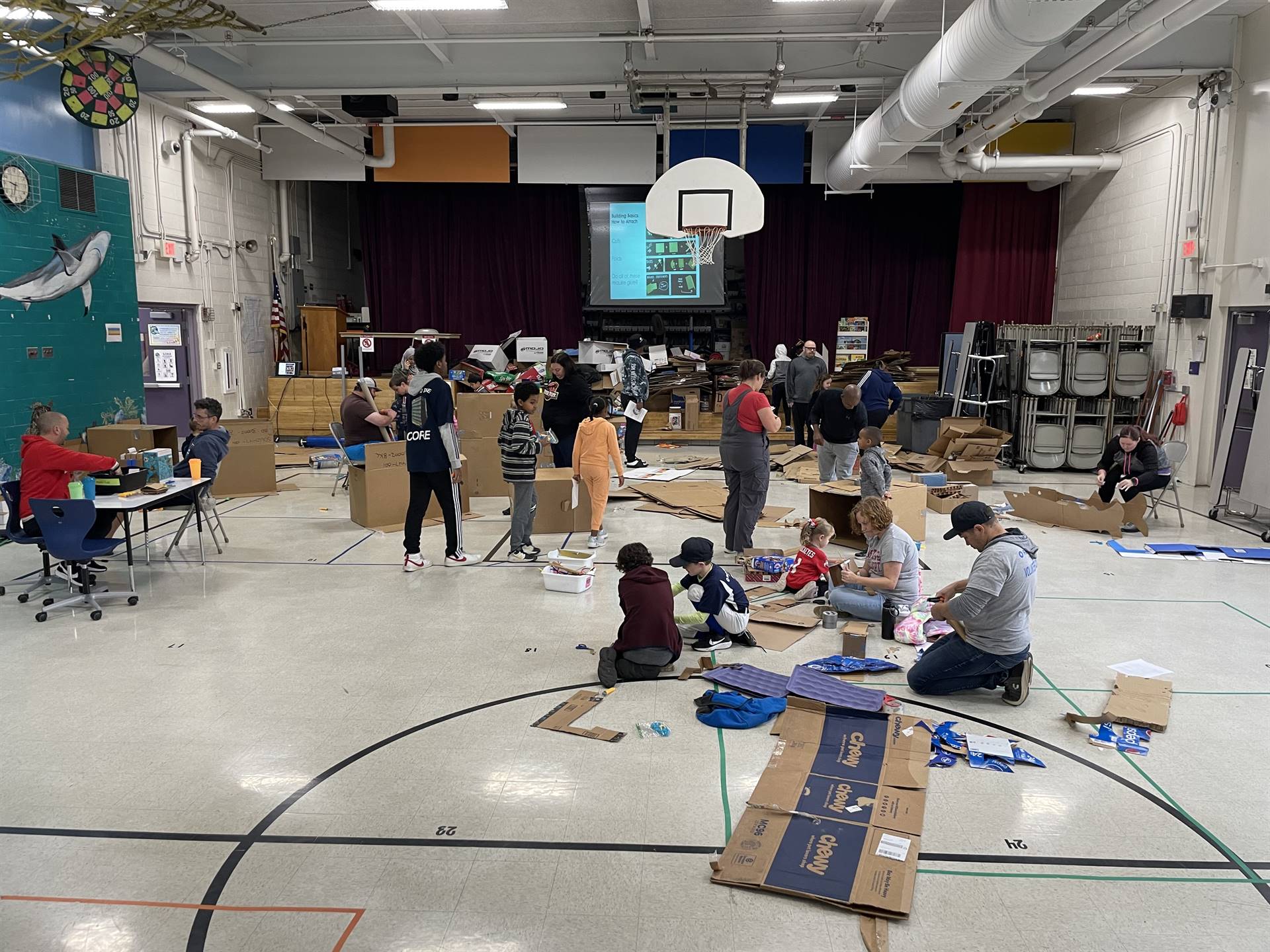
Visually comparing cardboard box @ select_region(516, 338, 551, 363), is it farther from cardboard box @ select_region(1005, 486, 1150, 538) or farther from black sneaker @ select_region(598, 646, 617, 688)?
black sneaker @ select_region(598, 646, 617, 688)

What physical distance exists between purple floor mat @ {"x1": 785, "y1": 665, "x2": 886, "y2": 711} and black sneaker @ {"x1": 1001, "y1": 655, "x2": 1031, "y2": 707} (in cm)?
59

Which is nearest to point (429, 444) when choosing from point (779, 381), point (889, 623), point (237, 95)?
point (889, 623)

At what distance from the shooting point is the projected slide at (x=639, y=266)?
49.4ft

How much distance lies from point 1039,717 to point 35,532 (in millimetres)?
5997

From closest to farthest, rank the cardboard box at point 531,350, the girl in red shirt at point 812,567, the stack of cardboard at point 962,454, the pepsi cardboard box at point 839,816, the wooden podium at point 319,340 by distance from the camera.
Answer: the pepsi cardboard box at point 839,816 → the girl in red shirt at point 812,567 → the stack of cardboard at point 962,454 → the wooden podium at point 319,340 → the cardboard box at point 531,350

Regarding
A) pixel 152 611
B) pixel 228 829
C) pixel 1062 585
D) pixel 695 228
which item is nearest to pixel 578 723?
pixel 228 829

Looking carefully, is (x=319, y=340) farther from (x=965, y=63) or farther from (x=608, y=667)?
(x=608, y=667)

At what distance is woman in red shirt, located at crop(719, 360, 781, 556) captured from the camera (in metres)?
6.46

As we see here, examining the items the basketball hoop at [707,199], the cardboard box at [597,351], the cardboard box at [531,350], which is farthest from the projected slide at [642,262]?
the basketball hoop at [707,199]

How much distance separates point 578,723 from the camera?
4117 mm

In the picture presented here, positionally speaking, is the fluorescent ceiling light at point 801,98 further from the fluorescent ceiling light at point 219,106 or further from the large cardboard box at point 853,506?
the fluorescent ceiling light at point 219,106

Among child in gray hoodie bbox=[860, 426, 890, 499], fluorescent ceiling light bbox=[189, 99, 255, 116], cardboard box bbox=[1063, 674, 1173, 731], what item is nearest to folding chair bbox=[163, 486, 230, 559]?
child in gray hoodie bbox=[860, 426, 890, 499]

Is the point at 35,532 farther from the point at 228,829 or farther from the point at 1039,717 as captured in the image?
the point at 1039,717

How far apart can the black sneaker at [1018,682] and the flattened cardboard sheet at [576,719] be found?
1.88 meters
